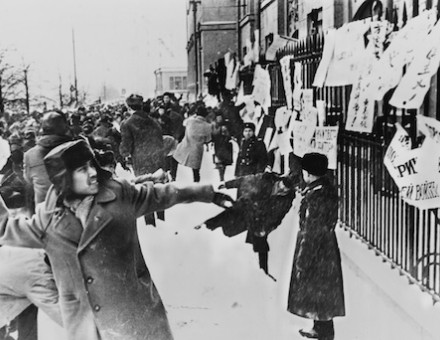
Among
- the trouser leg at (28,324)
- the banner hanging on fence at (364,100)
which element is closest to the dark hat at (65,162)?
the trouser leg at (28,324)

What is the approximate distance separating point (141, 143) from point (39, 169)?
3.47 meters

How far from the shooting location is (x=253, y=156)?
26.7ft

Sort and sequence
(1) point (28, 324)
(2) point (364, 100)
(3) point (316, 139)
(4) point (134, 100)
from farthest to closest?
(4) point (134, 100) < (3) point (316, 139) < (2) point (364, 100) < (1) point (28, 324)

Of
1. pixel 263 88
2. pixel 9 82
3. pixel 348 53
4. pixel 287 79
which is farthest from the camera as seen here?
pixel 9 82

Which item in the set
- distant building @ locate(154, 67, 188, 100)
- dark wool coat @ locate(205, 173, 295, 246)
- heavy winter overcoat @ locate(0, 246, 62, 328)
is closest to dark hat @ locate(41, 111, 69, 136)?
heavy winter overcoat @ locate(0, 246, 62, 328)

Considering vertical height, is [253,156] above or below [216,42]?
below

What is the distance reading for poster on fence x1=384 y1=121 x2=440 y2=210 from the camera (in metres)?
4.54

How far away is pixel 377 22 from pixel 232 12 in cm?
2745

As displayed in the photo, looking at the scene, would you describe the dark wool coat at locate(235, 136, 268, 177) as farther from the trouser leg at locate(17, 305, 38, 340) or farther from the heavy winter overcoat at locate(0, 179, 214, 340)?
the heavy winter overcoat at locate(0, 179, 214, 340)

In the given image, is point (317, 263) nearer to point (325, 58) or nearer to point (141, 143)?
point (325, 58)

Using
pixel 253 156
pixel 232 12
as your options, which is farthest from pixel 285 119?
pixel 232 12

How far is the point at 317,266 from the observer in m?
4.66

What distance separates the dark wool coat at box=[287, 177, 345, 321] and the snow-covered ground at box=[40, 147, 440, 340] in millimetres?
381

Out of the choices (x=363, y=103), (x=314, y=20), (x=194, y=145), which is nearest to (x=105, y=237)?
(x=363, y=103)
